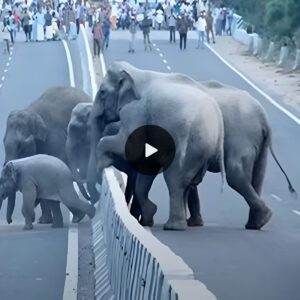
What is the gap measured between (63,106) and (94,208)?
12.9 feet

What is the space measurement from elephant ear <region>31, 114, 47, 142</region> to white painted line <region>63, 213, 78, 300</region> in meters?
4.70

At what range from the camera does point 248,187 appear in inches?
771

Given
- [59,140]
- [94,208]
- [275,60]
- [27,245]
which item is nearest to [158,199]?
[59,140]

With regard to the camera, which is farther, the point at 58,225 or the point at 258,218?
the point at 58,225

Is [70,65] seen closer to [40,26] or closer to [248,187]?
[40,26]

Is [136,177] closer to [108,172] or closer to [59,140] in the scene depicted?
[108,172]

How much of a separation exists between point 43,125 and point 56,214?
3.28 metres

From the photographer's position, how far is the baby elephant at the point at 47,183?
21.9 meters

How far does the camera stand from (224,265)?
50.6 feet

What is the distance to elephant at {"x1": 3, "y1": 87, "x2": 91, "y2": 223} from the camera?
2483cm

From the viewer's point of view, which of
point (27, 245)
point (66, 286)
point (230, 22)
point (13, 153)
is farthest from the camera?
point (230, 22)

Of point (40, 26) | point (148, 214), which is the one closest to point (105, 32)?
point (40, 26)

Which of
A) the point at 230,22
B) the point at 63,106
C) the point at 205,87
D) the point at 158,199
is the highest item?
the point at 205,87

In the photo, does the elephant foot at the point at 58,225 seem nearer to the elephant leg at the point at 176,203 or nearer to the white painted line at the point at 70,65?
the elephant leg at the point at 176,203
